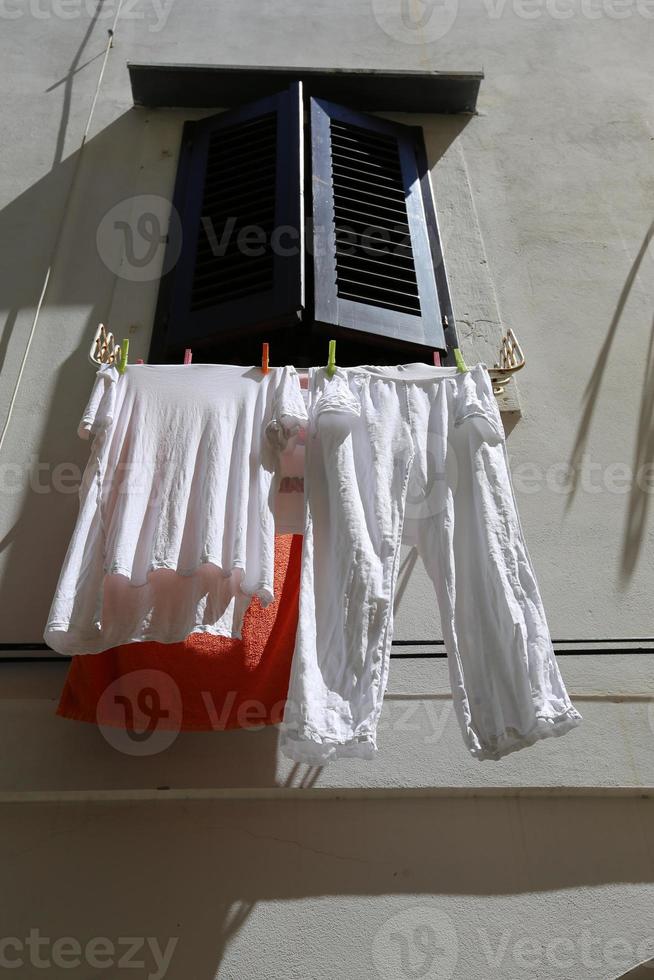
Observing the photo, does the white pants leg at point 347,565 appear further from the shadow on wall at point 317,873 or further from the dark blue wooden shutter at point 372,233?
the dark blue wooden shutter at point 372,233

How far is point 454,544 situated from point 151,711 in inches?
48.4

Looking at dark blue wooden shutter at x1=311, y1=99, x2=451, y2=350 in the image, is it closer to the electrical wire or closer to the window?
the window

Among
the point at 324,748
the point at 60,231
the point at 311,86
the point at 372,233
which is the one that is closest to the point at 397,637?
the point at 324,748

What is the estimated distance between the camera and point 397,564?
2.93m

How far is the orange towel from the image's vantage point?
3150mm

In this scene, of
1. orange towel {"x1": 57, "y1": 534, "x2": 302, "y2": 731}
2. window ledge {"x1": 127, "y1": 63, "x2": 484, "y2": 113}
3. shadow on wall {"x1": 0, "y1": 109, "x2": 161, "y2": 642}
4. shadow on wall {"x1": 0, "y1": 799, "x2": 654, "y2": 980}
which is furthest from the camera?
window ledge {"x1": 127, "y1": 63, "x2": 484, "y2": 113}

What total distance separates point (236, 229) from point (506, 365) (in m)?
1.88

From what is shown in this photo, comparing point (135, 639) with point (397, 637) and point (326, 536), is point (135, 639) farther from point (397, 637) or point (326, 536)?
point (397, 637)

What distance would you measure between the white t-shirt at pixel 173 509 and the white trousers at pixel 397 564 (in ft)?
0.53

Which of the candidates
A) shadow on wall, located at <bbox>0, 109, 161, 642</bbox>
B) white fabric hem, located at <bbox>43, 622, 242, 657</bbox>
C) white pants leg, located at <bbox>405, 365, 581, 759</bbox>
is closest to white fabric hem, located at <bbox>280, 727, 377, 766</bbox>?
white pants leg, located at <bbox>405, 365, 581, 759</bbox>

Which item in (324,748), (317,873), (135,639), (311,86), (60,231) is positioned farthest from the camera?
(311,86)

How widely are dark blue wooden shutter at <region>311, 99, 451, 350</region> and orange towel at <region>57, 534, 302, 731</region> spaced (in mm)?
1948

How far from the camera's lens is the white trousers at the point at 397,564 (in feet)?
8.75

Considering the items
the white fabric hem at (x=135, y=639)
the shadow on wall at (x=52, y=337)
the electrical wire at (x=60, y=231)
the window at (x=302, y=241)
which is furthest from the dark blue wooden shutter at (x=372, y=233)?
the white fabric hem at (x=135, y=639)
